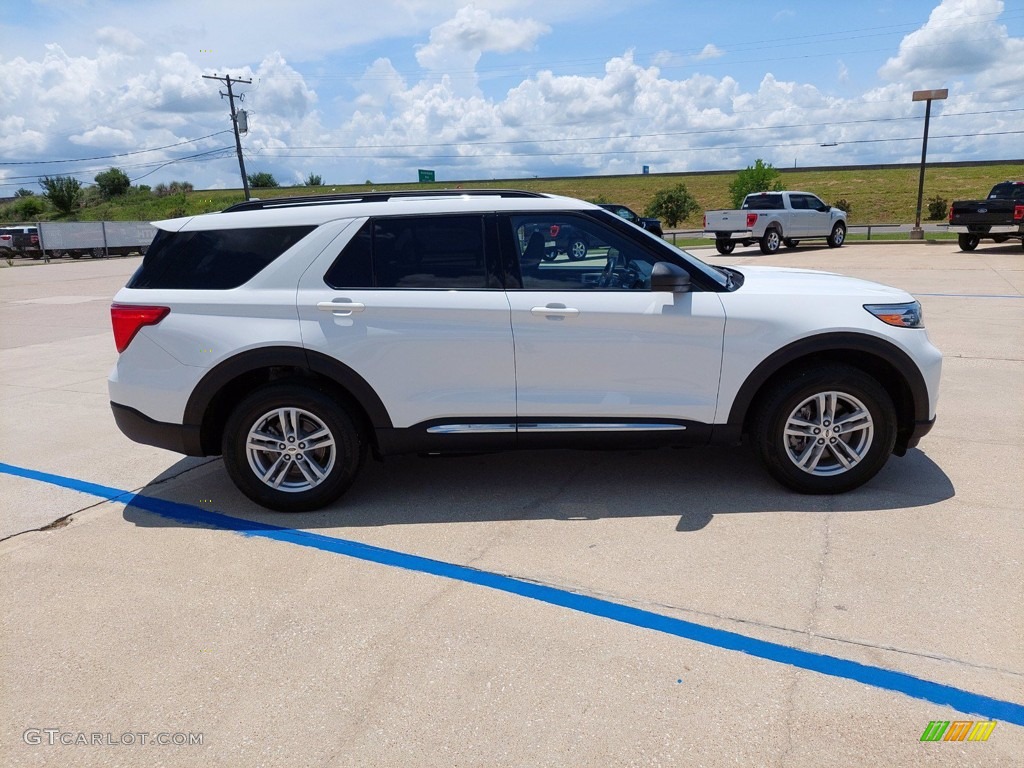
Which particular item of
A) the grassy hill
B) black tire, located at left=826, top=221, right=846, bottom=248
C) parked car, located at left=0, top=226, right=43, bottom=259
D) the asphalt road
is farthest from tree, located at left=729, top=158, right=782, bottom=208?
the asphalt road

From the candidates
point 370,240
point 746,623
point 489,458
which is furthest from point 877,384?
point 370,240

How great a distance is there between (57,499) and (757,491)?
431 centimetres

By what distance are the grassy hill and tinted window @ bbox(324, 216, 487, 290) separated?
5364 centimetres

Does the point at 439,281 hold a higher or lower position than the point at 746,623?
higher

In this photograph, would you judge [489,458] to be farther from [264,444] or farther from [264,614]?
[264,614]

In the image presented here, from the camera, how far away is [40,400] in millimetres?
7164

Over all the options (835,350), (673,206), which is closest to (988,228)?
(835,350)

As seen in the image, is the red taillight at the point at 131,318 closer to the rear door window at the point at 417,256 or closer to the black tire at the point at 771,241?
the rear door window at the point at 417,256

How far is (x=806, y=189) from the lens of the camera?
76938mm

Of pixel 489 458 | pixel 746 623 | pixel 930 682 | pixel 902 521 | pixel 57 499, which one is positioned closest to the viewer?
pixel 930 682

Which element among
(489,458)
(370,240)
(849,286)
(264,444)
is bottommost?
(489,458)

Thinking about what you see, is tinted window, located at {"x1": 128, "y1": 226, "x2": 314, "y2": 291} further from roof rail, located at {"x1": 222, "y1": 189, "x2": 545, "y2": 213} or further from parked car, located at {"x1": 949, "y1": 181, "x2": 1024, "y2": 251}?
parked car, located at {"x1": 949, "y1": 181, "x2": 1024, "y2": 251}

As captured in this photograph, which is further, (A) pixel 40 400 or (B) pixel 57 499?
(A) pixel 40 400

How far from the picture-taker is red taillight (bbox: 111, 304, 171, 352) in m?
4.20
